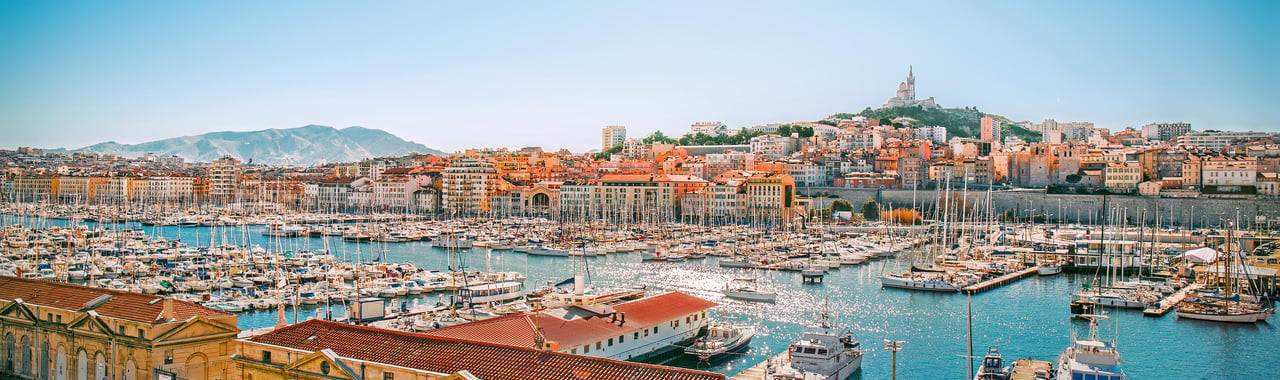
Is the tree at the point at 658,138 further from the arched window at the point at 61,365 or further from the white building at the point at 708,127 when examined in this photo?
the arched window at the point at 61,365

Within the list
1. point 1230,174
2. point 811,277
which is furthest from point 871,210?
point 811,277

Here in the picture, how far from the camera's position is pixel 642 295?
20.5m

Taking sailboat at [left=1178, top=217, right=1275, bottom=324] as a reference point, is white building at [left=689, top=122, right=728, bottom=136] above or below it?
above

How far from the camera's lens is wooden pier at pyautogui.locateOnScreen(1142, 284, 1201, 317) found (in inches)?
866

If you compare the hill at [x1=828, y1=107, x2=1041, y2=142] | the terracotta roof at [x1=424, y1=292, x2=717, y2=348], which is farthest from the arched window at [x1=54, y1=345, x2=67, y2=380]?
the hill at [x1=828, y1=107, x2=1041, y2=142]

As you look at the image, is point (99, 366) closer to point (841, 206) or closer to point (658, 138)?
point (841, 206)

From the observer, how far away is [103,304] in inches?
445

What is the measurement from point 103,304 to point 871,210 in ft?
162

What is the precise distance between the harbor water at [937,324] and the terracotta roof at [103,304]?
700 cm

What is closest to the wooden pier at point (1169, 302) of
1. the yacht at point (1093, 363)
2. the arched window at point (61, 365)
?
the yacht at point (1093, 363)

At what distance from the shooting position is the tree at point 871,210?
55.8 meters

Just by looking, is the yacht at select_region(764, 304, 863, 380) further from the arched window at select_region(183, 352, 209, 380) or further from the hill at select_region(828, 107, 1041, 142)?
the hill at select_region(828, 107, 1041, 142)

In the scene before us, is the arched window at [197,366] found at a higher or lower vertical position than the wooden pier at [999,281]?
higher

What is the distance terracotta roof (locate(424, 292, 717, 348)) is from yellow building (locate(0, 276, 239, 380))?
8.69 ft
